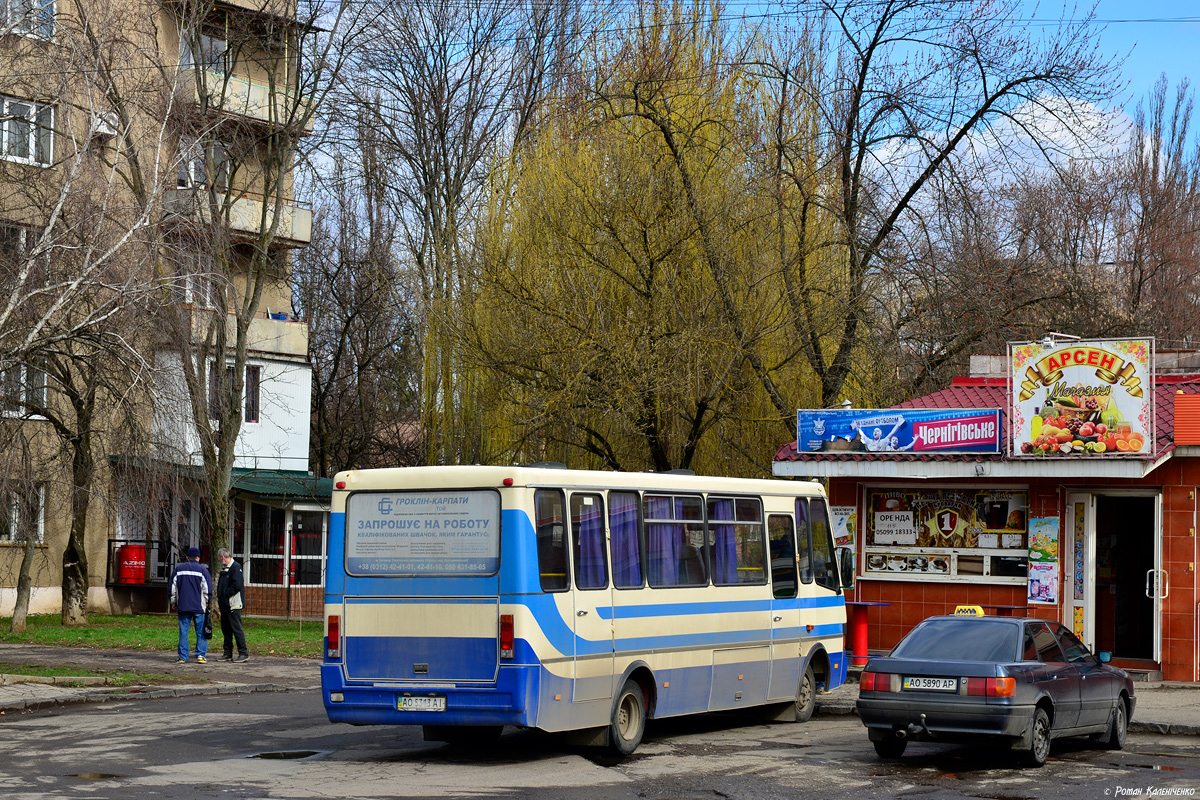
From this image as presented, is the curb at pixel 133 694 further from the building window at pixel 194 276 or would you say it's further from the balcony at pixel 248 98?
the balcony at pixel 248 98

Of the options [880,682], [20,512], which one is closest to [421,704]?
[880,682]

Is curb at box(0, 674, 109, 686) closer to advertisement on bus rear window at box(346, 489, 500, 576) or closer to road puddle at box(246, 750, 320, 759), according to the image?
road puddle at box(246, 750, 320, 759)

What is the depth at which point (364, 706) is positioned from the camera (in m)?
12.2

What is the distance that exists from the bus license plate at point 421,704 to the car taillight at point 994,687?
4.72 meters

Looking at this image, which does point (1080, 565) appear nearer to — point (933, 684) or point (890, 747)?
point (890, 747)

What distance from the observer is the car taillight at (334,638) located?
12.4 m

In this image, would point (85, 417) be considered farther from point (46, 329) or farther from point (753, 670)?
point (753, 670)

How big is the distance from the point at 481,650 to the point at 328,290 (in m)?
43.4

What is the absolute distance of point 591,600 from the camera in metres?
12.5

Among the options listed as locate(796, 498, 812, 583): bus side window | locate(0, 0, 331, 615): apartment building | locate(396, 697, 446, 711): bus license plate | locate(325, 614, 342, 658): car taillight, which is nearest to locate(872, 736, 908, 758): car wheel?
locate(796, 498, 812, 583): bus side window

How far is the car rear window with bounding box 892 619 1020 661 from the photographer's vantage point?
12.6 metres

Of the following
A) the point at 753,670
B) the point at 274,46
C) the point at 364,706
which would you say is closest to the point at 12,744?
the point at 364,706

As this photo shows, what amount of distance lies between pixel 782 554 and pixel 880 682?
3.22 m

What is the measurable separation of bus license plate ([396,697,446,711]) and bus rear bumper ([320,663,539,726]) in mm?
28
